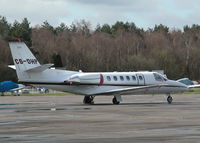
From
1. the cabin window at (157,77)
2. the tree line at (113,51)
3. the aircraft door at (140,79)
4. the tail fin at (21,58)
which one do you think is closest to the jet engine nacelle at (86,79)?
the tail fin at (21,58)

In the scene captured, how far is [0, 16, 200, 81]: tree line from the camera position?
140875 mm

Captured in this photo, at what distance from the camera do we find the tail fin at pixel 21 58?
4625 cm

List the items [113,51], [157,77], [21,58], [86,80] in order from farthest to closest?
[113,51] → [157,77] → [86,80] → [21,58]

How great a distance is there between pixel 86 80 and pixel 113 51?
109 metres

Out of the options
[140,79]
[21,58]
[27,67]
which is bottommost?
[140,79]

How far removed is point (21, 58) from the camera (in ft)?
152

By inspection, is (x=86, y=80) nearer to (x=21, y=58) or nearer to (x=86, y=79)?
(x=86, y=79)

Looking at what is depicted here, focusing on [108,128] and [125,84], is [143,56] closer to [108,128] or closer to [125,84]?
[125,84]

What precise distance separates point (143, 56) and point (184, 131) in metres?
129

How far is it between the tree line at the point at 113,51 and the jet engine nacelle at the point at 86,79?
7233 cm

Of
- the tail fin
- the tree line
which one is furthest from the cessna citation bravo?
the tree line

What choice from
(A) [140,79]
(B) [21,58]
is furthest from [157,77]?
(B) [21,58]

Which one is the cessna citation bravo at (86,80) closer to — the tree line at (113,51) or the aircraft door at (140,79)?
the aircraft door at (140,79)

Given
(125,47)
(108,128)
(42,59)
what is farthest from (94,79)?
(125,47)
